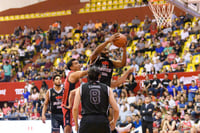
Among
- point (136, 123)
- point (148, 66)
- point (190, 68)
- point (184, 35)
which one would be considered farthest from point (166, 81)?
point (184, 35)

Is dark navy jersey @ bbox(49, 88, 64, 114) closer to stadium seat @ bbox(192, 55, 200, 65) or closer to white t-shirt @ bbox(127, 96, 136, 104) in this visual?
white t-shirt @ bbox(127, 96, 136, 104)

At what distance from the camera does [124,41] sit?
21.3 feet

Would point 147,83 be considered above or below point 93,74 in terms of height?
below

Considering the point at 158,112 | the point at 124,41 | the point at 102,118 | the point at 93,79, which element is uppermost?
the point at 124,41

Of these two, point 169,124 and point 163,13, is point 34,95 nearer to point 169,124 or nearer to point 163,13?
point 163,13

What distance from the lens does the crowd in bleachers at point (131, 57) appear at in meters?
12.7

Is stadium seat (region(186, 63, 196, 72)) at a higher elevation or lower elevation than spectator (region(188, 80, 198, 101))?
higher

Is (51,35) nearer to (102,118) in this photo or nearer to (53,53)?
(53,53)

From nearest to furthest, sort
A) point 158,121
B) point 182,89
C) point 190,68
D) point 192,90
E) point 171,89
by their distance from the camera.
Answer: point 158,121 → point 192,90 → point 182,89 → point 171,89 → point 190,68

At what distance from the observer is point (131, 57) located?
16.5m

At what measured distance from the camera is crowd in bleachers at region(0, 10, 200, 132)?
12.7m

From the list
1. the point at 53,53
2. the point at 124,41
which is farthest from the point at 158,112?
the point at 53,53

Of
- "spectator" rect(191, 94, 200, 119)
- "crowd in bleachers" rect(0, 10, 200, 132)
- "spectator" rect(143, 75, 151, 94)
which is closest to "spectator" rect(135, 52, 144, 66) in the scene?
"crowd in bleachers" rect(0, 10, 200, 132)

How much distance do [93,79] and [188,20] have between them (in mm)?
13042
